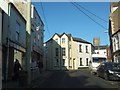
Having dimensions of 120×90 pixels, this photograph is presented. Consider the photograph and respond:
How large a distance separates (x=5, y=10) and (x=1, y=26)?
6.06 feet

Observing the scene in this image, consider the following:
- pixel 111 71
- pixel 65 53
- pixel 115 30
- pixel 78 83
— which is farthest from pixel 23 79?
pixel 65 53

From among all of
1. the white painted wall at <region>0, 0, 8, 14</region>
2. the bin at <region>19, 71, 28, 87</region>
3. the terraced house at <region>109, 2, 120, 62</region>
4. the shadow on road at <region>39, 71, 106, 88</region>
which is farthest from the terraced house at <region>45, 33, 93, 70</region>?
the bin at <region>19, 71, 28, 87</region>

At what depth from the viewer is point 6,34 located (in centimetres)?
2219

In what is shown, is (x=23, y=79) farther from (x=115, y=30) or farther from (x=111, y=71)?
(x=115, y=30)

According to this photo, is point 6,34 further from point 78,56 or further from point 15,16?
point 78,56

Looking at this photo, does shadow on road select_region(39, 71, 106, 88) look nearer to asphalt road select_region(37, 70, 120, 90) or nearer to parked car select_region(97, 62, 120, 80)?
asphalt road select_region(37, 70, 120, 90)

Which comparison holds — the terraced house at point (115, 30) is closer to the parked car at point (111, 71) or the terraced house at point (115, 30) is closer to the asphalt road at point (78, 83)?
the parked car at point (111, 71)

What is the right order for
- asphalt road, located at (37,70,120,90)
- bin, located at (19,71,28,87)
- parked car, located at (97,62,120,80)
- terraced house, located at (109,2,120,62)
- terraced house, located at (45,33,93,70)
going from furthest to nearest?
terraced house, located at (45,33,93,70), terraced house, located at (109,2,120,62), parked car, located at (97,62,120,80), asphalt road, located at (37,70,120,90), bin, located at (19,71,28,87)

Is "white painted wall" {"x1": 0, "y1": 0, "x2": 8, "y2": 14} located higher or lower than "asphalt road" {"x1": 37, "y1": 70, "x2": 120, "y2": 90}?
higher

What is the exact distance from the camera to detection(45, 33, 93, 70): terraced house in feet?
227

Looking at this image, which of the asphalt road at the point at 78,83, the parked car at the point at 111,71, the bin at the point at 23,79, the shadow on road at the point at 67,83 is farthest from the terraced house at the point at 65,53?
the bin at the point at 23,79

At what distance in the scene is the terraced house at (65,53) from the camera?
6906 centimetres

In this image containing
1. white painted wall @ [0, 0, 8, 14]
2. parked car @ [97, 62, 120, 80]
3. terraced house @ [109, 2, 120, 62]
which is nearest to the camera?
white painted wall @ [0, 0, 8, 14]

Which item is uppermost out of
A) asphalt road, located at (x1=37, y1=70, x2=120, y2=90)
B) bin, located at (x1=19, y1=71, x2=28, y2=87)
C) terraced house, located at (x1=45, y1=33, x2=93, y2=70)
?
terraced house, located at (x1=45, y1=33, x2=93, y2=70)
